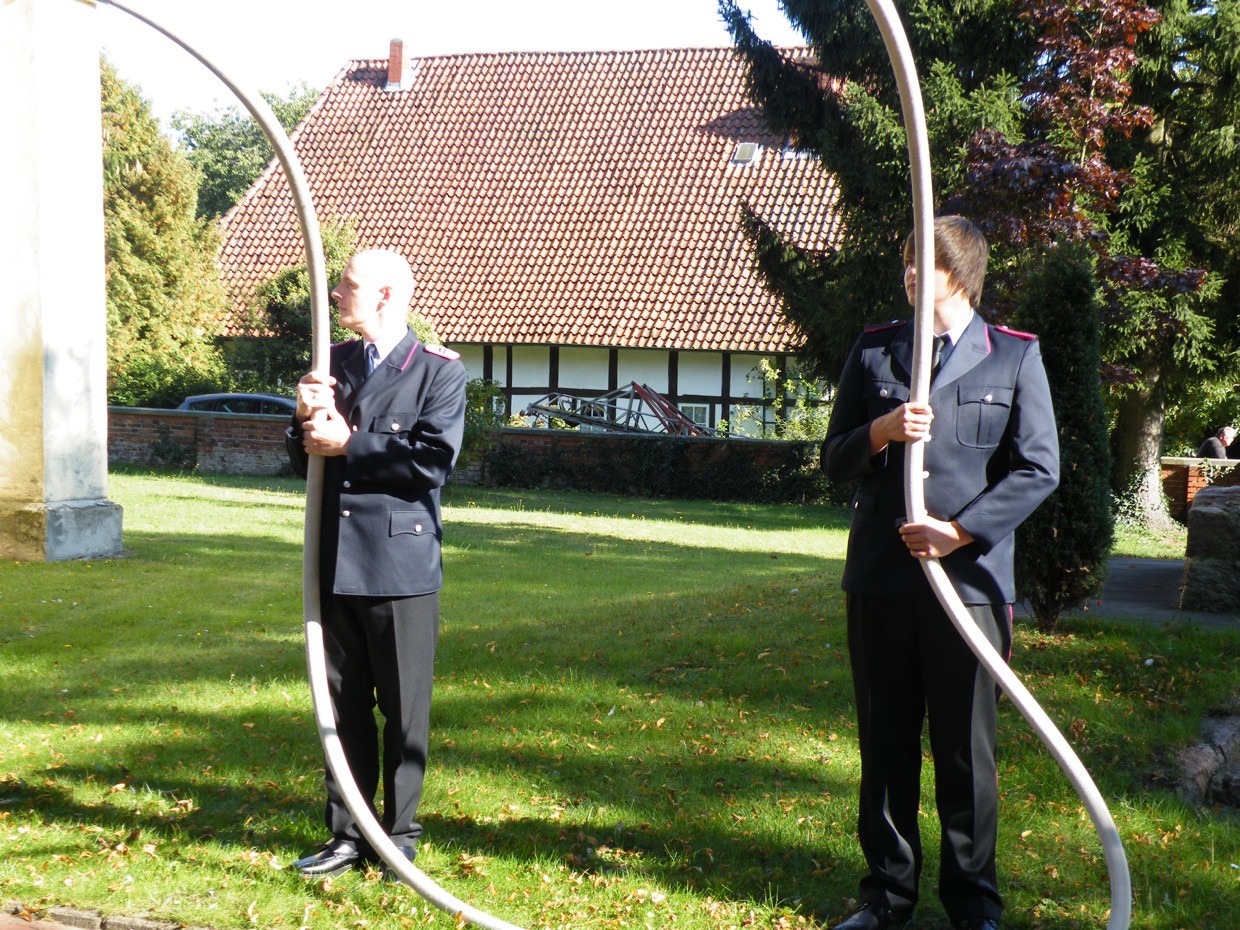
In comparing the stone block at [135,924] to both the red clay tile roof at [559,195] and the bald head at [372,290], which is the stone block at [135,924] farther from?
the red clay tile roof at [559,195]

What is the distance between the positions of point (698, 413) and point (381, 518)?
2465 centimetres

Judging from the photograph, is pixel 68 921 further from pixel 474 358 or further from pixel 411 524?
pixel 474 358

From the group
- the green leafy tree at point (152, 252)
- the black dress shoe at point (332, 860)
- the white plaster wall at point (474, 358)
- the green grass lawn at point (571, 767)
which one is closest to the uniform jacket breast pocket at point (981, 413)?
the green grass lawn at point (571, 767)

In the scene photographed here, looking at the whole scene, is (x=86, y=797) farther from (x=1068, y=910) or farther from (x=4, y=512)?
(x=4, y=512)

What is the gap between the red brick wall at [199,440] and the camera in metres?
25.4

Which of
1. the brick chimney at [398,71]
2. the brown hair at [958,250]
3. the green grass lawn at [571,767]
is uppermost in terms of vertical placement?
the brick chimney at [398,71]

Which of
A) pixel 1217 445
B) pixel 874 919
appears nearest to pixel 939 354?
pixel 874 919

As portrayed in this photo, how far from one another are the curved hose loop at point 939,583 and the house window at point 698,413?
24989mm

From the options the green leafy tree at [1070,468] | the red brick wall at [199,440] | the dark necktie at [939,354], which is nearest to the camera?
the dark necktie at [939,354]

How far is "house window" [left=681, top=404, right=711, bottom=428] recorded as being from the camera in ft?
94.0

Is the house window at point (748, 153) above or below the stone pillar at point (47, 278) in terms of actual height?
above

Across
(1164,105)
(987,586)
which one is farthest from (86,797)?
(1164,105)

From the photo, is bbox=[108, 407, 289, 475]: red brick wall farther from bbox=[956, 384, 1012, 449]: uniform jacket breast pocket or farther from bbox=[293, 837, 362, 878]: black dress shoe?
bbox=[956, 384, 1012, 449]: uniform jacket breast pocket

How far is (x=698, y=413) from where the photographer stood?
28812mm
